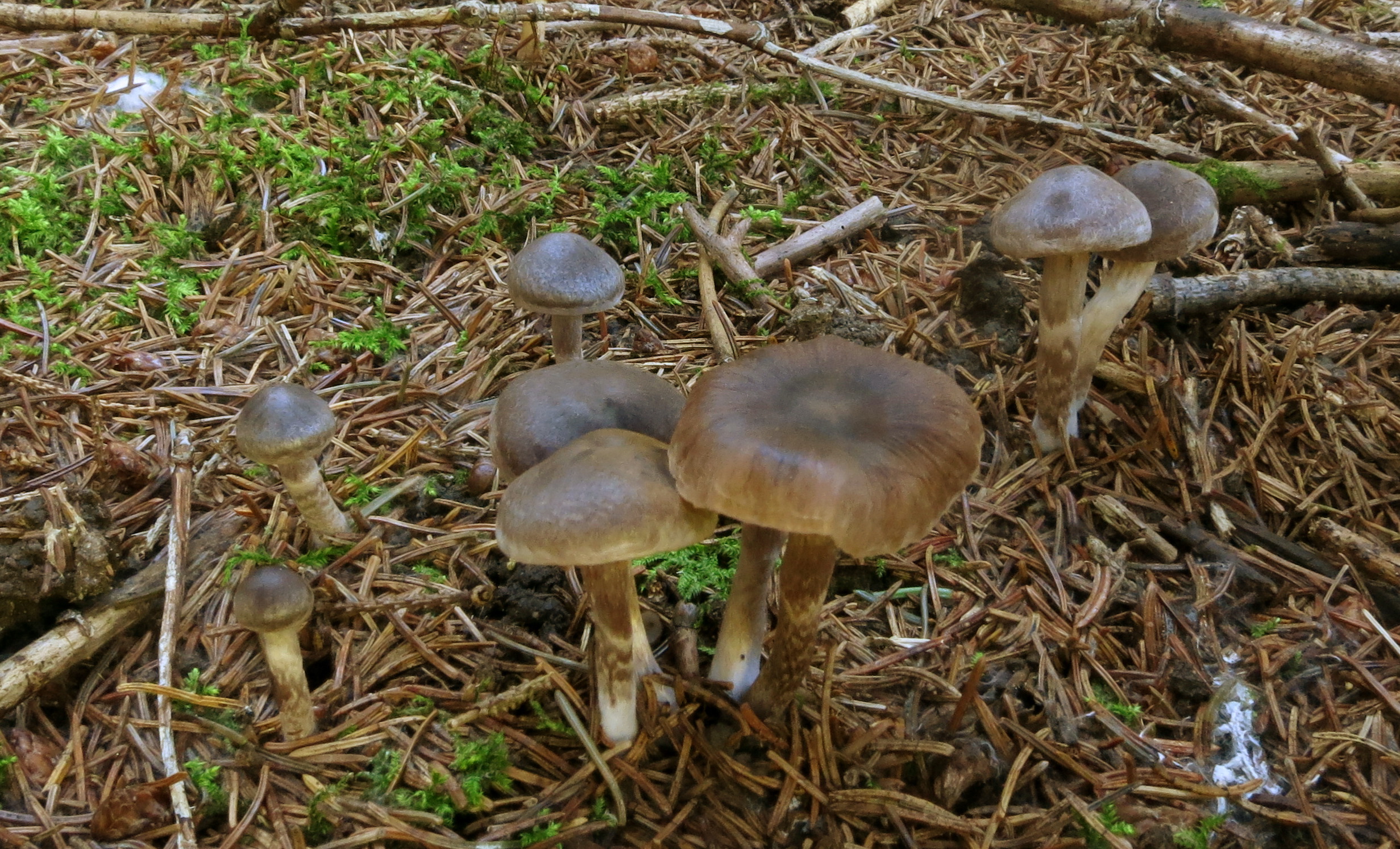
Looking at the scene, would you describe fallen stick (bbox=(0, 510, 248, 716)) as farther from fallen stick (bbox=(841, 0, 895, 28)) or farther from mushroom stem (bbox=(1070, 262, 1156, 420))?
fallen stick (bbox=(841, 0, 895, 28))

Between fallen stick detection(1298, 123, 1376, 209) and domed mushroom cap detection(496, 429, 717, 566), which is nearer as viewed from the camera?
domed mushroom cap detection(496, 429, 717, 566)

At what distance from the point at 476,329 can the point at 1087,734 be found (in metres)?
2.59

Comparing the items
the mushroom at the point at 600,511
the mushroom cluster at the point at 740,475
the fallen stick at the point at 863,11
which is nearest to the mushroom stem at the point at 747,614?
the mushroom cluster at the point at 740,475

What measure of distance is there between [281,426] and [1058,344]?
265 centimetres

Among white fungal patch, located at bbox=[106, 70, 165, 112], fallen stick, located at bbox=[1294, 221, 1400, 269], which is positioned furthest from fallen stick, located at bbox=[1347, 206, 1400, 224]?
white fungal patch, located at bbox=[106, 70, 165, 112]

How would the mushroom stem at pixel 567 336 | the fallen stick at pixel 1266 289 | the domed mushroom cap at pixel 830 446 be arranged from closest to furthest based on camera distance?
the domed mushroom cap at pixel 830 446 → the mushroom stem at pixel 567 336 → the fallen stick at pixel 1266 289

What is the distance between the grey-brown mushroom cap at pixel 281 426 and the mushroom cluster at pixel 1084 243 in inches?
89.5

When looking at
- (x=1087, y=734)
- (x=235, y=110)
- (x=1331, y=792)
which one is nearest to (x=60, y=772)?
(x=1087, y=734)

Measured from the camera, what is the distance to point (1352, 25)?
540 centimetres

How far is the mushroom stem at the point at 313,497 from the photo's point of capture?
7.88 ft

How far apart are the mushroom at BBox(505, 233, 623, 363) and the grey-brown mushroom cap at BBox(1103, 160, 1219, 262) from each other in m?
1.84

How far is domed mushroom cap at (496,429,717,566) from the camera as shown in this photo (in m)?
1.71

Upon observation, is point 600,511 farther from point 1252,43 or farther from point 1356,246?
point 1252,43

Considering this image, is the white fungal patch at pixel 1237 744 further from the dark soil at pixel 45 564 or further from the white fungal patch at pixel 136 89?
the white fungal patch at pixel 136 89
